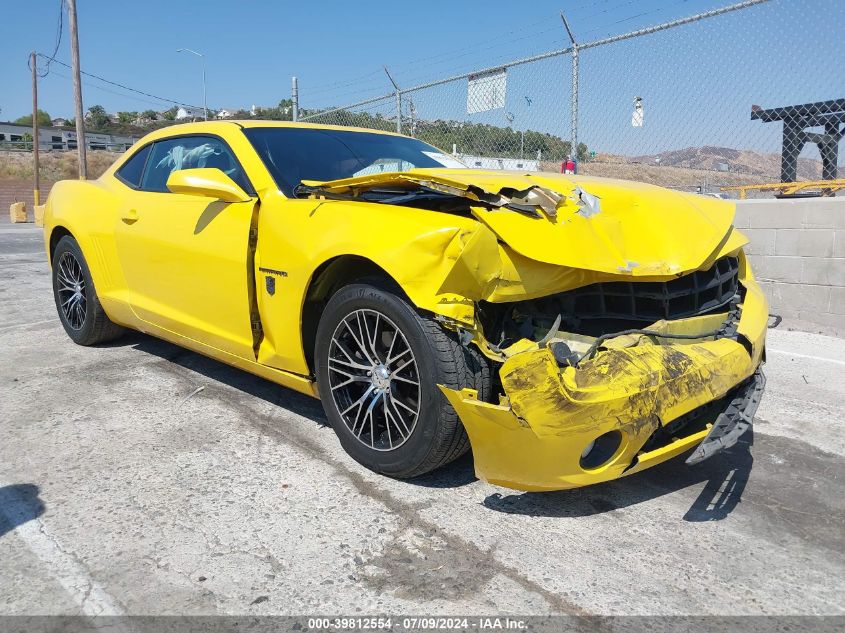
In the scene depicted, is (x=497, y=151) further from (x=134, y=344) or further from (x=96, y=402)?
(x=96, y=402)

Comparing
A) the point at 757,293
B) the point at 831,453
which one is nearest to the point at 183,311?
the point at 757,293

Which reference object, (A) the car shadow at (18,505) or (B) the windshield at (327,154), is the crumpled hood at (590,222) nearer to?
(B) the windshield at (327,154)

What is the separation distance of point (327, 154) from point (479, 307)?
1686mm

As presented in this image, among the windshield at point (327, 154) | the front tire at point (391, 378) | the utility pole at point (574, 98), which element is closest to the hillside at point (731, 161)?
the utility pole at point (574, 98)

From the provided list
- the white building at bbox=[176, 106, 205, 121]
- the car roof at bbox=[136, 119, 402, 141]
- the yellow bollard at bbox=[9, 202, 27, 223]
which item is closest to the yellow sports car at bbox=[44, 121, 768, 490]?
the car roof at bbox=[136, 119, 402, 141]

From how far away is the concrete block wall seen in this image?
539cm

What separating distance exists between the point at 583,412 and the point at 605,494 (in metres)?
0.79

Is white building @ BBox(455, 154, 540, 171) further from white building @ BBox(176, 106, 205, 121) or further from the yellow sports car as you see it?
white building @ BBox(176, 106, 205, 121)

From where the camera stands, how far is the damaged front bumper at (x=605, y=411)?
2.14 metres

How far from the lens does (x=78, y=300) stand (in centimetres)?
480

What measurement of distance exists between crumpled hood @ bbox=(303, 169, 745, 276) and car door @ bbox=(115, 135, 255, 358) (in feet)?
2.28

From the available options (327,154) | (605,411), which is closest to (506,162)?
(327,154)

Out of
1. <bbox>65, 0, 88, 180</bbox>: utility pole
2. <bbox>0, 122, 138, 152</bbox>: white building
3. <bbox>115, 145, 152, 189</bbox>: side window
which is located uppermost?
<bbox>0, 122, 138, 152</bbox>: white building

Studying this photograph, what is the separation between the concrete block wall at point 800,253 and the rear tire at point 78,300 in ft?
17.2
